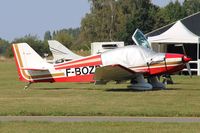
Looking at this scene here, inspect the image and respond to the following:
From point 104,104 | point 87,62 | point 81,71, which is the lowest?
point 104,104

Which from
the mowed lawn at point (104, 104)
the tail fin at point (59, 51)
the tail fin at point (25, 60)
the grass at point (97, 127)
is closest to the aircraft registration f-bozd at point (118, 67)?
the tail fin at point (25, 60)

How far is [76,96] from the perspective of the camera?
20.0 meters

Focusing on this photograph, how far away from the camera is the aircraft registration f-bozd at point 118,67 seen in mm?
22625

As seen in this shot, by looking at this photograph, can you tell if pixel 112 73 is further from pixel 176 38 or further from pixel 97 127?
pixel 176 38

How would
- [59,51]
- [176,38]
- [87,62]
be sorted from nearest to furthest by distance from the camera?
1. [87,62]
2. [176,38]
3. [59,51]

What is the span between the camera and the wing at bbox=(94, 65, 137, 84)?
22.0 m

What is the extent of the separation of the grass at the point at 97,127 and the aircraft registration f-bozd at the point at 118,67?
32.2 ft

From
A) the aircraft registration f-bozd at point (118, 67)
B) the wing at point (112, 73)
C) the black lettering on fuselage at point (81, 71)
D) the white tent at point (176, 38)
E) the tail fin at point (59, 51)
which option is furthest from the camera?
the tail fin at point (59, 51)

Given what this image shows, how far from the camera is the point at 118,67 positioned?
22.0m

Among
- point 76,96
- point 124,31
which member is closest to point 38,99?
point 76,96

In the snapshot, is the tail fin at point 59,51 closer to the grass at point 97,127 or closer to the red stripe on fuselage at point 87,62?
the red stripe on fuselage at point 87,62

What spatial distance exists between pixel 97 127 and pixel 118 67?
10.5m

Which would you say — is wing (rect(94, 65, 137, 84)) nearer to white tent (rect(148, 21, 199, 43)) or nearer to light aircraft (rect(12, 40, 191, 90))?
light aircraft (rect(12, 40, 191, 90))

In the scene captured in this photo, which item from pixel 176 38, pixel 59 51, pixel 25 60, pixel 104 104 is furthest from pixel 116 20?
pixel 104 104
